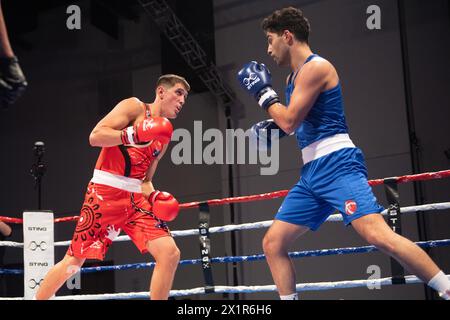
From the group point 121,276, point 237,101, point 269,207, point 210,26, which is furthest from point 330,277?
point 210,26

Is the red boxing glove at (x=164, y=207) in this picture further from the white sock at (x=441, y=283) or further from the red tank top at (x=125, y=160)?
the white sock at (x=441, y=283)

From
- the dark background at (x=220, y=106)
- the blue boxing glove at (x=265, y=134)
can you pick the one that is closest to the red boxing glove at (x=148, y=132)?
the blue boxing glove at (x=265, y=134)

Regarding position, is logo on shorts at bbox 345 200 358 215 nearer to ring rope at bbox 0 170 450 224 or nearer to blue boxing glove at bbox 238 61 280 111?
blue boxing glove at bbox 238 61 280 111

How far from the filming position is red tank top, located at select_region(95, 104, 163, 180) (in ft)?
10.3

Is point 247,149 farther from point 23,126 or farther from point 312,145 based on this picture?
point 312,145

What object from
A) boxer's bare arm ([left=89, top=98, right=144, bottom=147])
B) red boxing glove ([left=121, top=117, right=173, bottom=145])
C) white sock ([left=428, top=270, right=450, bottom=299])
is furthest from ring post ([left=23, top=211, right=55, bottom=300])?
white sock ([left=428, top=270, right=450, bottom=299])

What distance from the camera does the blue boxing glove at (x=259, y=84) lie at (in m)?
2.54

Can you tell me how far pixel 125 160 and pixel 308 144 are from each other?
42.3 inches

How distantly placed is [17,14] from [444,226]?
7195 mm

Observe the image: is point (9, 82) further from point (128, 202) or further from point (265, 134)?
point (128, 202)

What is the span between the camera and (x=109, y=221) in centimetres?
306

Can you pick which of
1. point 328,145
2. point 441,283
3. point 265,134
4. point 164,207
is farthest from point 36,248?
point 441,283

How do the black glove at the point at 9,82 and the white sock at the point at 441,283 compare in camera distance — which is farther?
the white sock at the point at 441,283

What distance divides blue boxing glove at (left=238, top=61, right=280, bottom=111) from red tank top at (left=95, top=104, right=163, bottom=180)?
0.75m
